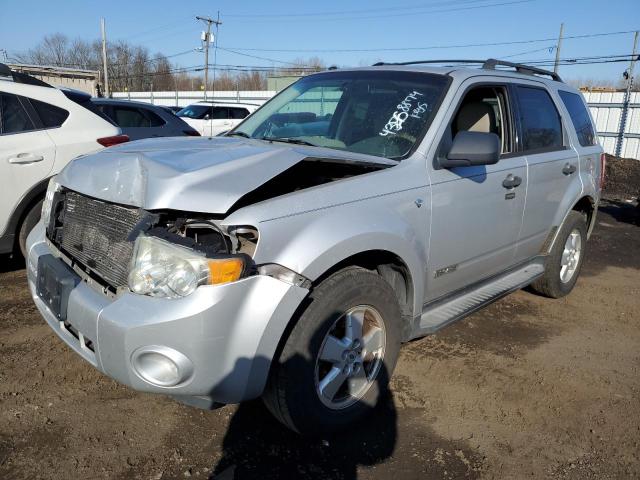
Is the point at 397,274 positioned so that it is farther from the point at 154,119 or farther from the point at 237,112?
the point at 237,112

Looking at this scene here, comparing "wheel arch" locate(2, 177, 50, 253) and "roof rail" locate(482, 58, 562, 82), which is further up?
"roof rail" locate(482, 58, 562, 82)

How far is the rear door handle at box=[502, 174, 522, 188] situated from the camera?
361cm

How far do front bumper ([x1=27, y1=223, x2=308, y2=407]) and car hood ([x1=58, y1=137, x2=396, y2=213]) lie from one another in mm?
401

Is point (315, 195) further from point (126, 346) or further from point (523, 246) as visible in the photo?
point (523, 246)

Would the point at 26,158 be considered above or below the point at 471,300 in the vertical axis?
above

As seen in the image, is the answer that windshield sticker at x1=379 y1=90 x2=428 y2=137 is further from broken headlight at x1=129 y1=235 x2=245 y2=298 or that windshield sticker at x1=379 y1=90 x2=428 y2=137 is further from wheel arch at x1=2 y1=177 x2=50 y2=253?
wheel arch at x1=2 y1=177 x2=50 y2=253

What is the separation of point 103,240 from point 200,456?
117cm

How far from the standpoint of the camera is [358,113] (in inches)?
137

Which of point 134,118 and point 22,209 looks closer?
point 22,209

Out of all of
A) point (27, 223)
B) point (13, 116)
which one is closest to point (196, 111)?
point (13, 116)

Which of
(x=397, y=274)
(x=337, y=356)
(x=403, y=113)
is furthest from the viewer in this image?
(x=403, y=113)

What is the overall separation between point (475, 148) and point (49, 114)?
416 centimetres

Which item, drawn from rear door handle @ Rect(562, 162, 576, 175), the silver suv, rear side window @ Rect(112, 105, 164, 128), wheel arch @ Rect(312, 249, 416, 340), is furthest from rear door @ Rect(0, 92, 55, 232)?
rear door handle @ Rect(562, 162, 576, 175)

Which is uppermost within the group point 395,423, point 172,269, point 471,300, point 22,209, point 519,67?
point 519,67
